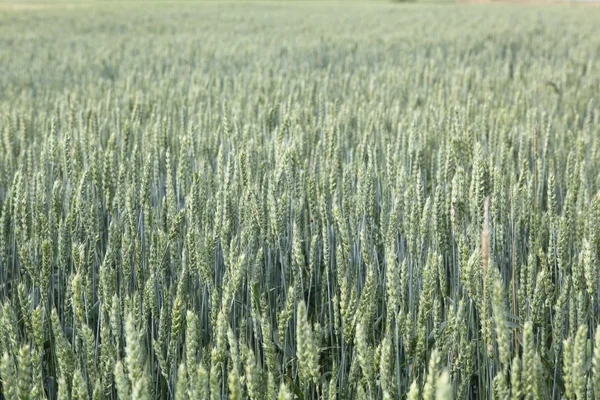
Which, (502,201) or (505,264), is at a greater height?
(502,201)

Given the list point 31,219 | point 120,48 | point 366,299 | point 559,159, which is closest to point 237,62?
point 120,48

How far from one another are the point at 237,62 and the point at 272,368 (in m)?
6.49

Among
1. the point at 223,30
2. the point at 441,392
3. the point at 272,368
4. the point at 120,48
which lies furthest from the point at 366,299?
the point at 223,30

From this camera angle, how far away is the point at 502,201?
1729 mm

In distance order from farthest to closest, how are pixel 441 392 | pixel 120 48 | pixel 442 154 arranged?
pixel 120 48 → pixel 442 154 → pixel 441 392

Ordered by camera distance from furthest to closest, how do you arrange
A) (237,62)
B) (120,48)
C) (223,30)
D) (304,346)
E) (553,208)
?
1. (223,30)
2. (120,48)
3. (237,62)
4. (553,208)
5. (304,346)

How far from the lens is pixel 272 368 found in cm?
121

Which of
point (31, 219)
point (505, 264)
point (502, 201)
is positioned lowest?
point (505, 264)

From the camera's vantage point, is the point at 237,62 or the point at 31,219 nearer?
the point at 31,219

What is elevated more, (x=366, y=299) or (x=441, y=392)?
(x=441, y=392)

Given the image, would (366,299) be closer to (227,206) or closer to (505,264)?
(227,206)

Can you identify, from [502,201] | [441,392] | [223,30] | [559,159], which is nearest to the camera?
[441,392]

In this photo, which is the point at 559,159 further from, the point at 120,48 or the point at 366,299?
the point at 120,48

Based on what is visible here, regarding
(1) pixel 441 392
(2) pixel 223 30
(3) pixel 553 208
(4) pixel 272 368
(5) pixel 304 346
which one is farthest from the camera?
(2) pixel 223 30
